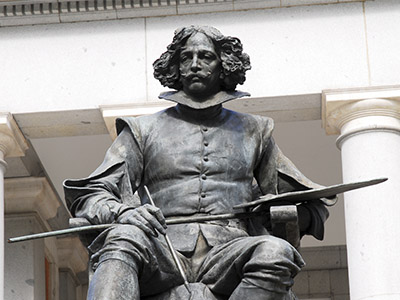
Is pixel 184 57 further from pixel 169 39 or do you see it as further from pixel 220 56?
pixel 169 39

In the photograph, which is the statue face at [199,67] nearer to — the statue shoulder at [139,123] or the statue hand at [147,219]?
the statue shoulder at [139,123]

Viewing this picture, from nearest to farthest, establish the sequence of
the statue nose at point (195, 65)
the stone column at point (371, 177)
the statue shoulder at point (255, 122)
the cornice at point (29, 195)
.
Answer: the statue nose at point (195, 65) < the statue shoulder at point (255, 122) < the stone column at point (371, 177) < the cornice at point (29, 195)

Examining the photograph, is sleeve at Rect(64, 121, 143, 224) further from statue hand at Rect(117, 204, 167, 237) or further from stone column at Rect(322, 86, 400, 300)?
stone column at Rect(322, 86, 400, 300)

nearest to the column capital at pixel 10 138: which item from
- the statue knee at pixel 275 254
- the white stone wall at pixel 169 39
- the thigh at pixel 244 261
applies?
the white stone wall at pixel 169 39

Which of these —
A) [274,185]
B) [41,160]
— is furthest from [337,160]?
[274,185]

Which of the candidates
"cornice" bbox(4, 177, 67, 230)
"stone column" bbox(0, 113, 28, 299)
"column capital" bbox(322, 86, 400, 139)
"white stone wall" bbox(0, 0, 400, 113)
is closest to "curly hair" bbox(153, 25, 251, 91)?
"white stone wall" bbox(0, 0, 400, 113)

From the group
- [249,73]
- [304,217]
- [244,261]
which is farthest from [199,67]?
[249,73]

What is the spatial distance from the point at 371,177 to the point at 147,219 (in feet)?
46.7

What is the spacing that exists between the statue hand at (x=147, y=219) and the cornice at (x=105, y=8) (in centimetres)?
1504

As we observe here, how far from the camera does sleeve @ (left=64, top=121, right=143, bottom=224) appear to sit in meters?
10.9

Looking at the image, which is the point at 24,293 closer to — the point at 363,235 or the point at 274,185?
the point at 363,235

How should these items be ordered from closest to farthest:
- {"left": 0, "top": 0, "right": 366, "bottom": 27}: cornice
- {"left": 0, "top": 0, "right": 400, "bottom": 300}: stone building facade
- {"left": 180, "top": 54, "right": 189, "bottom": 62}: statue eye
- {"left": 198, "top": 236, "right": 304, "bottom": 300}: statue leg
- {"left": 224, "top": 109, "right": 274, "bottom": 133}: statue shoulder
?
{"left": 198, "top": 236, "right": 304, "bottom": 300}: statue leg → {"left": 180, "top": 54, "right": 189, "bottom": 62}: statue eye → {"left": 224, "top": 109, "right": 274, "bottom": 133}: statue shoulder → {"left": 0, "top": 0, "right": 400, "bottom": 300}: stone building facade → {"left": 0, "top": 0, "right": 366, "bottom": 27}: cornice

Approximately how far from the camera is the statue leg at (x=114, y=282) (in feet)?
33.7

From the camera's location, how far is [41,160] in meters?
29.5
